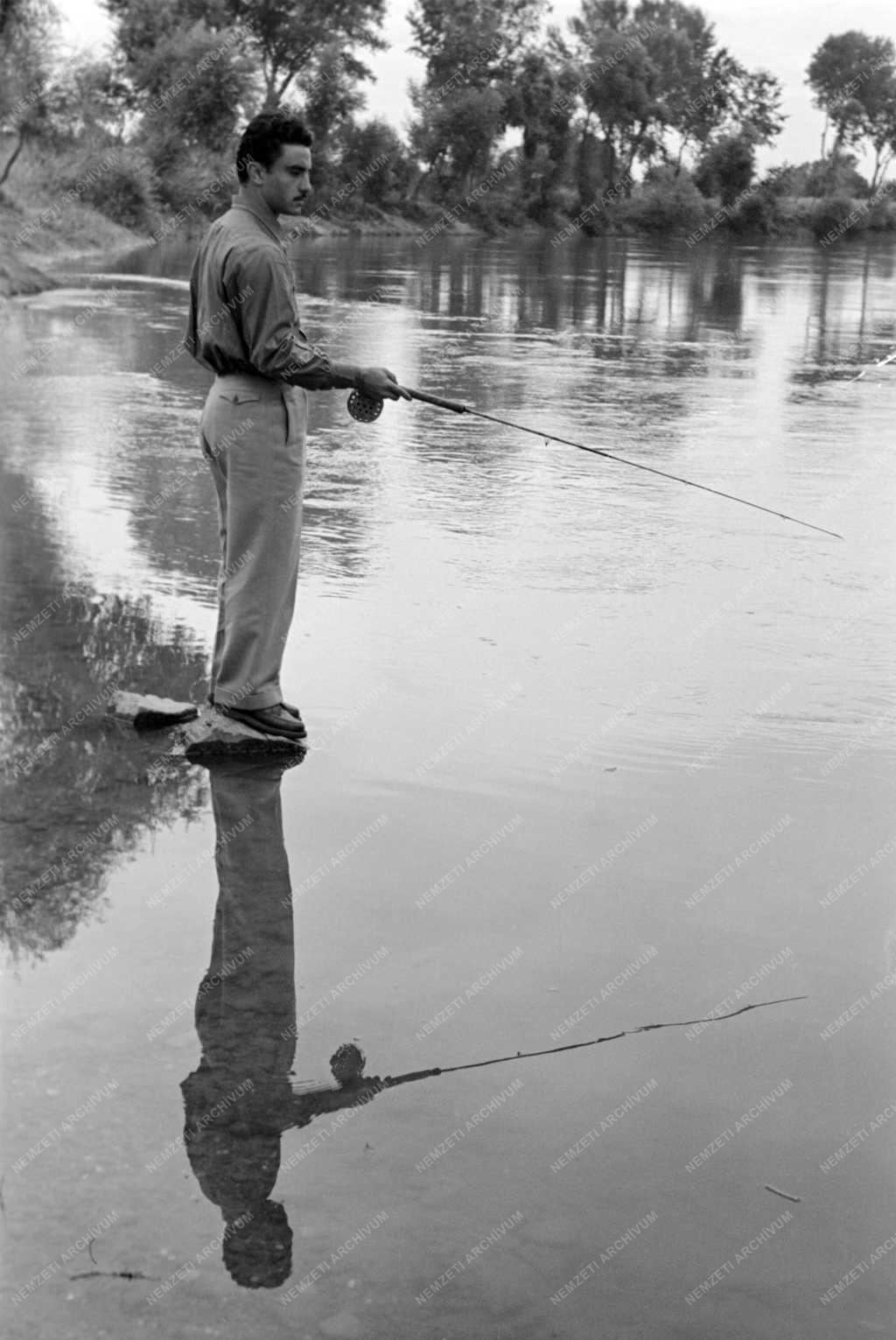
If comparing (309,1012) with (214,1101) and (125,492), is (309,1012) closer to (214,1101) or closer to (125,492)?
(214,1101)

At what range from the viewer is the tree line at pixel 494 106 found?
5816 cm

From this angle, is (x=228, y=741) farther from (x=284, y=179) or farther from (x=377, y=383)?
(x=284, y=179)

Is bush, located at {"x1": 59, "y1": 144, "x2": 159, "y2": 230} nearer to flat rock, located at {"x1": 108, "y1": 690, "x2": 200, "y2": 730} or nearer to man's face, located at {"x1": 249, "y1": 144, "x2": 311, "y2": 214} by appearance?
flat rock, located at {"x1": 108, "y1": 690, "x2": 200, "y2": 730}

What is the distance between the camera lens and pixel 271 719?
5.36 meters

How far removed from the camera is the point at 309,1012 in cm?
372

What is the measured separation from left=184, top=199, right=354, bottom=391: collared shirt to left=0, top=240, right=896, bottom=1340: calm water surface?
122 centimetres

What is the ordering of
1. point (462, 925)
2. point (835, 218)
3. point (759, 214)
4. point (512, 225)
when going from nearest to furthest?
point (462, 925) < point (512, 225) < point (759, 214) < point (835, 218)

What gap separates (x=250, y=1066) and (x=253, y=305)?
237cm

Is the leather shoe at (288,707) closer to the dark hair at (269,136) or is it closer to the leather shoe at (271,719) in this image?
the leather shoe at (271,719)

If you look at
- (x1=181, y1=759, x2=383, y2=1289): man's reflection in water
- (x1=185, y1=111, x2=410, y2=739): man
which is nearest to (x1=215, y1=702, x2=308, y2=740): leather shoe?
(x1=185, y1=111, x2=410, y2=739): man

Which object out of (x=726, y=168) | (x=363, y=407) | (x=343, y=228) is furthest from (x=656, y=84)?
(x=363, y=407)

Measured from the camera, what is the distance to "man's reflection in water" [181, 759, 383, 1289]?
2936 mm

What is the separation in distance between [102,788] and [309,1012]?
5.20 ft

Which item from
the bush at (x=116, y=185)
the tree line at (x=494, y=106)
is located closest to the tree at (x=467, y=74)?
the tree line at (x=494, y=106)
